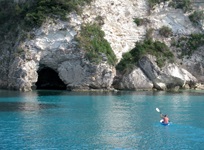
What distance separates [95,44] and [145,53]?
698cm

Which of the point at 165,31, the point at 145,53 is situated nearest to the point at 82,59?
the point at 145,53

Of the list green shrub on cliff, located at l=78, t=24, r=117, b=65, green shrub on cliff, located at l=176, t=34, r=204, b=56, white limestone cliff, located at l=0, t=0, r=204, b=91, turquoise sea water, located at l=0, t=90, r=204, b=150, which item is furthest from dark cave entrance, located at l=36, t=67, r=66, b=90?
green shrub on cliff, located at l=176, t=34, r=204, b=56

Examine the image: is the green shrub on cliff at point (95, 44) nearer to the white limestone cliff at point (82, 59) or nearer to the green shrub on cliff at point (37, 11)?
the white limestone cliff at point (82, 59)

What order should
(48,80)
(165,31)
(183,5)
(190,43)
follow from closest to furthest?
1. (48,80)
2. (190,43)
3. (165,31)
4. (183,5)

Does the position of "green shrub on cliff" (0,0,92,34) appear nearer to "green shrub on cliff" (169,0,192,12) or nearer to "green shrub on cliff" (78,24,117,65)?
"green shrub on cliff" (78,24,117,65)

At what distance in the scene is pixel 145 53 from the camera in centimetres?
Answer: 5750

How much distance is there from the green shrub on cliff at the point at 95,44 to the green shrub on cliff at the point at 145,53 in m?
1.61

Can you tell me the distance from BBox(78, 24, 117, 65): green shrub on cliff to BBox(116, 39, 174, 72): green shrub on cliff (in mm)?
1610

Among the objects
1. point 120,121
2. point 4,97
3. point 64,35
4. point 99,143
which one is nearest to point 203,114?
point 120,121

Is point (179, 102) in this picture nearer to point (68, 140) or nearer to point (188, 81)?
point (188, 81)

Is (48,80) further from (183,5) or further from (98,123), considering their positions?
(98,123)

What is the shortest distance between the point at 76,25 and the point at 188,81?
1691 cm

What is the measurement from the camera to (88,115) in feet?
111

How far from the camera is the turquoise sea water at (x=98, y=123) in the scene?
79.2 feet
